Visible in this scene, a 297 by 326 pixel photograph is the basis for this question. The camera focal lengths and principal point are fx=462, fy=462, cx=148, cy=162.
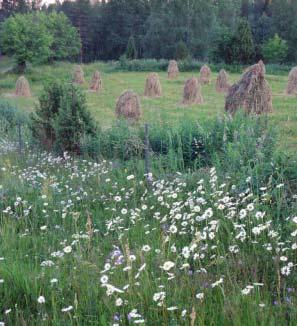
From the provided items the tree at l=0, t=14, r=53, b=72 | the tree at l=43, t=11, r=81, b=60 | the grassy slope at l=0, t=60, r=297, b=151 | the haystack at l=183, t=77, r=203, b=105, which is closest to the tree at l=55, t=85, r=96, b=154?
the grassy slope at l=0, t=60, r=297, b=151

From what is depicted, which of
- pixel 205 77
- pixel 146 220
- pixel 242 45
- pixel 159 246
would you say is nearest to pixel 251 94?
pixel 146 220

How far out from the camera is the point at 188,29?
54.8m

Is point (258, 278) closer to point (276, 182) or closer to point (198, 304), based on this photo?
point (198, 304)

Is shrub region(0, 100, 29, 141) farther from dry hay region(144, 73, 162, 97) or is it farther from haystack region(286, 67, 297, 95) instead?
haystack region(286, 67, 297, 95)

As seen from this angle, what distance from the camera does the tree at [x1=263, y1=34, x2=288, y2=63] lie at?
42812 millimetres

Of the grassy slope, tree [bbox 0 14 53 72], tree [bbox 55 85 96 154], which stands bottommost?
the grassy slope

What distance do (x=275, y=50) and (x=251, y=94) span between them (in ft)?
98.2

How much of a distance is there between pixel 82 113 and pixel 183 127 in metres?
2.25

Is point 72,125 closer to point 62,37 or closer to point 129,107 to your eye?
point 129,107

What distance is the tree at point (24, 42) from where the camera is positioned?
43.6 meters

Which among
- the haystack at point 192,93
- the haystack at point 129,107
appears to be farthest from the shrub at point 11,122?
the haystack at point 192,93

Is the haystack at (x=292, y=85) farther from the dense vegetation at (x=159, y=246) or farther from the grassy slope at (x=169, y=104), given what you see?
the dense vegetation at (x=159, y=246)

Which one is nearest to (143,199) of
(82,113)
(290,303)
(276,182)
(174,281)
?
(276,182)

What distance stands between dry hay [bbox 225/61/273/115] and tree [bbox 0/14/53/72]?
1254 inches
